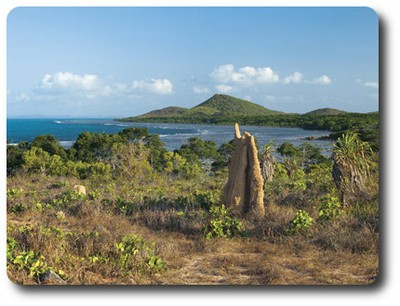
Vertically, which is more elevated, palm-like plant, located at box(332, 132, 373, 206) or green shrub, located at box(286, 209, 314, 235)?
palm-like plant, located at box(332, 132, 373, 206)

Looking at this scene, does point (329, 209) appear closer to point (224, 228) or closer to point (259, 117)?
point (224, 228)

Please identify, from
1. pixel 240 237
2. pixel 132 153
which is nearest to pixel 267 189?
pixel 240 237

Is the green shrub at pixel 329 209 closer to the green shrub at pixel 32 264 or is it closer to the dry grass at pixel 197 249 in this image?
the dry grass at pixel 197 249

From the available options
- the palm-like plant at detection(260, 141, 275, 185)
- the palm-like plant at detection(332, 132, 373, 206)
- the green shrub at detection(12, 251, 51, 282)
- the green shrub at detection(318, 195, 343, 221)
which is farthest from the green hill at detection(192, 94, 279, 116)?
the green shrub at detection(12, 251, 51, 282)

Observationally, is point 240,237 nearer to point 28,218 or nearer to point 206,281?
point 206,281

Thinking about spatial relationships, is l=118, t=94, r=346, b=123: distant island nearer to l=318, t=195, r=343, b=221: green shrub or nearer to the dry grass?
l=318, t=195, r=343, b=221: green shrub

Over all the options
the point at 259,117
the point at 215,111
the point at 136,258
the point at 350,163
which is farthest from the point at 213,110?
the point at 136,258
